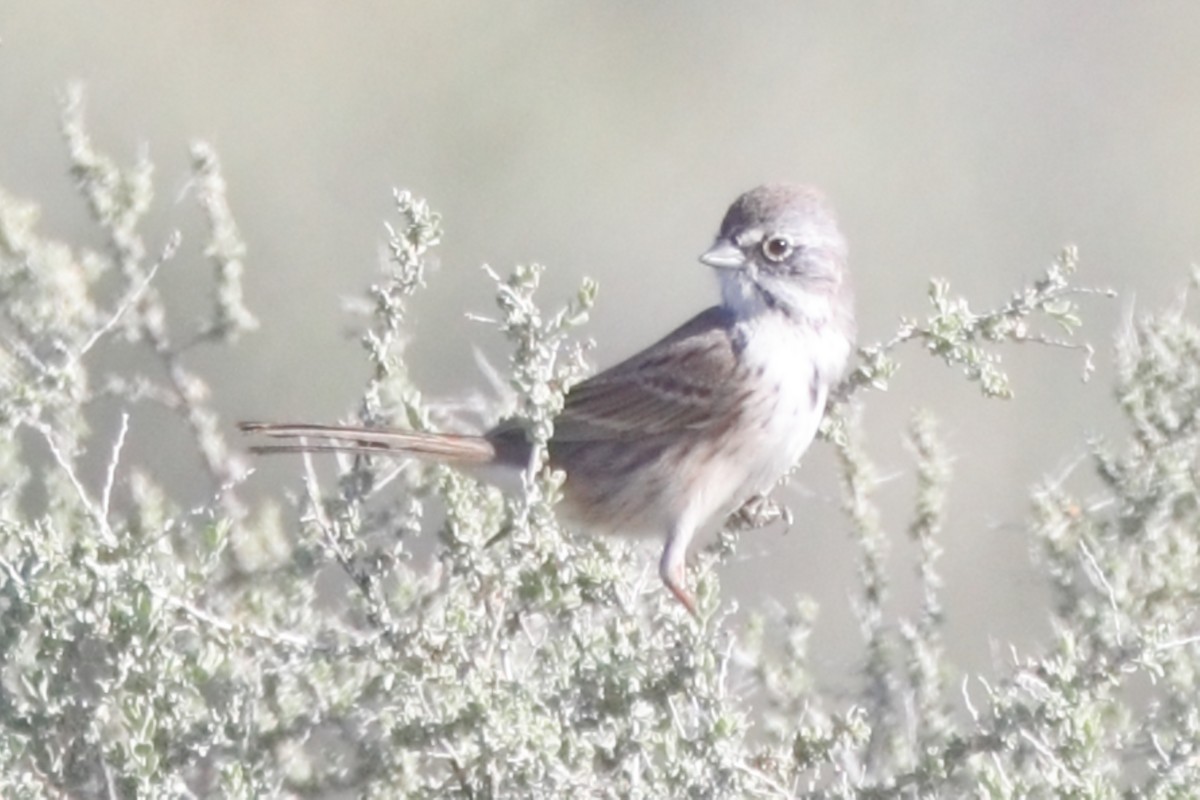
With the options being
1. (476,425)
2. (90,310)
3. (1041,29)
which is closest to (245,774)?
(90,310)

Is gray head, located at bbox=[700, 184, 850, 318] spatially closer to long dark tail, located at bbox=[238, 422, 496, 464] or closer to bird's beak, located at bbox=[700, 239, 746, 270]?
bird's beak, located at bbox=[700, 239, 746, 270]

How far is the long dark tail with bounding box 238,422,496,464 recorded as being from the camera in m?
4.46

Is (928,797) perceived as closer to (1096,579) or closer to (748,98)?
(1096,579)

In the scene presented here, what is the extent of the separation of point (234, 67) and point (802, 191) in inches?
311

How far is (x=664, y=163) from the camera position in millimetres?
13422

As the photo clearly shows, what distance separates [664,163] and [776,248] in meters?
7.86

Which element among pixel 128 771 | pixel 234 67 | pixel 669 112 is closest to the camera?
pixel 128 771

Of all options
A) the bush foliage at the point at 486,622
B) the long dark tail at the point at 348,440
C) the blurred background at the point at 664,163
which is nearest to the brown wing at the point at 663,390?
the bush foliage at the point at 486,622

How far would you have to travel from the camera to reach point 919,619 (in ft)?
15.6

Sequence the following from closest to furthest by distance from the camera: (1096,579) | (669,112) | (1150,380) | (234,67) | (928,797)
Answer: (928,797), (1096,579), (1150,380), (234,67), (669,112)

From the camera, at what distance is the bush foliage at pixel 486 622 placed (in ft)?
11.4

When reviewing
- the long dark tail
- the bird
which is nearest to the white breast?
the bird

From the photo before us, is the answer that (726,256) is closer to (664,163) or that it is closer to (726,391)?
(726,391)

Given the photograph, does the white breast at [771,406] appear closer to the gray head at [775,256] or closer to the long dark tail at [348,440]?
the gray head at [775,256]
